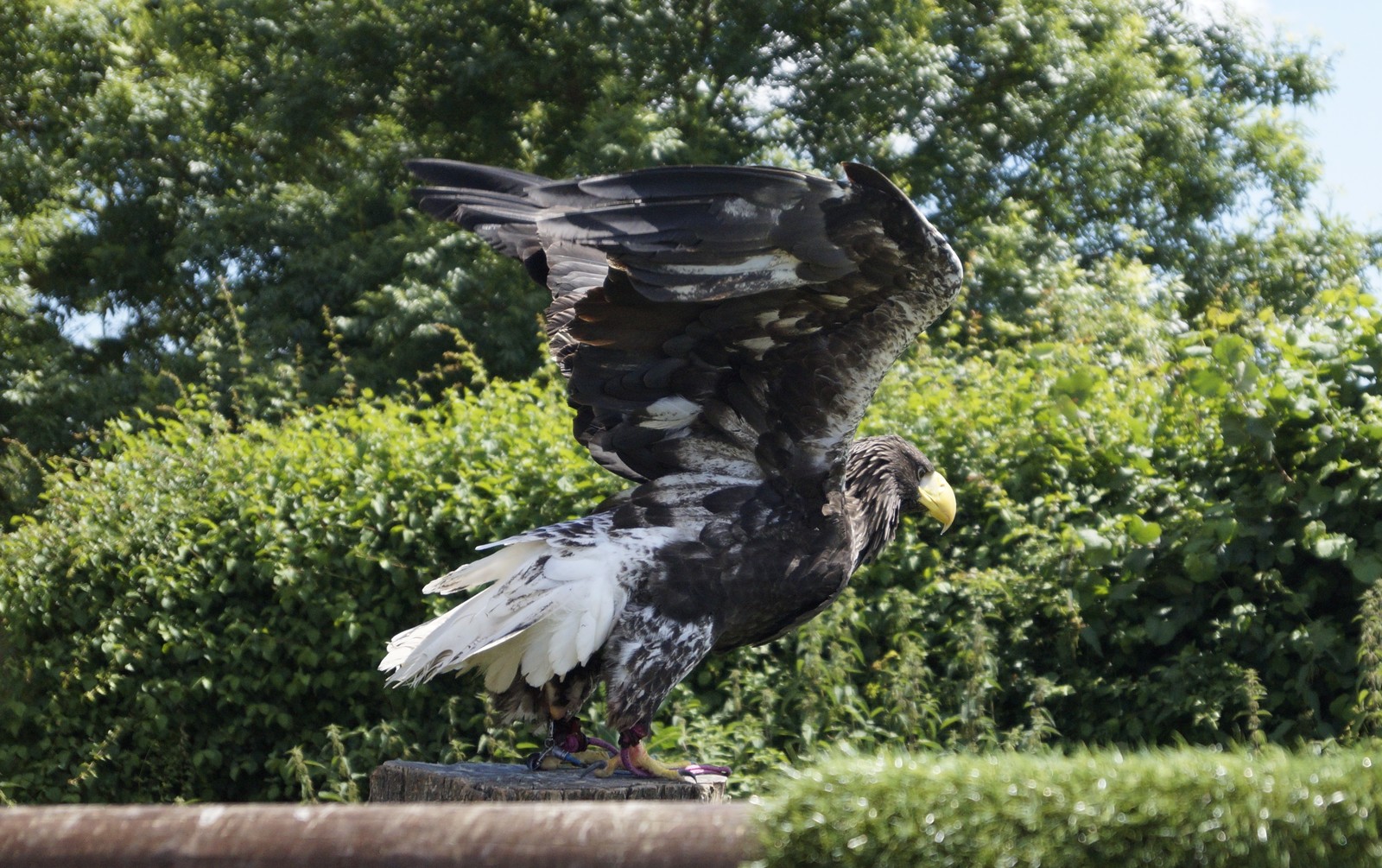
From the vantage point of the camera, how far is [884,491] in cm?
376

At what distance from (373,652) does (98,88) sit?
9.81 m

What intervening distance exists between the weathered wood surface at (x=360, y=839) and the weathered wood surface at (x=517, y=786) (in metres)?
1.42

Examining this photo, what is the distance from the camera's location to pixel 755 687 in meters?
4.75

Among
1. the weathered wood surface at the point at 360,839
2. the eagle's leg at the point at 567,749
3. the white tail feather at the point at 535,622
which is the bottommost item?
the eagle's leg at the point at 567,749

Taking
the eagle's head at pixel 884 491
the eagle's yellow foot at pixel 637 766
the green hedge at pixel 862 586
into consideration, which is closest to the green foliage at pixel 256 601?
the green hedge at pixel 862 586

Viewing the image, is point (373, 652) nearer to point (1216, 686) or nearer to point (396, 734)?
point (396, 734)

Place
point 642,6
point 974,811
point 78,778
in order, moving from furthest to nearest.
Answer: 1. point 642,6
2. point 78,778
3. point 974,811

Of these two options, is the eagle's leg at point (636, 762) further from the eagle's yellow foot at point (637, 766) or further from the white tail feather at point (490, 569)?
the white tail feather at point (490, 569)

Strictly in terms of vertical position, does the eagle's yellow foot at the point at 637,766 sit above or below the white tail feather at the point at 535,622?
below

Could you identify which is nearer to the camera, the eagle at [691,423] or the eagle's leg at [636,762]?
the eagle at [691,423]

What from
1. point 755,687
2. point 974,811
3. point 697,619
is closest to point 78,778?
point 755,687

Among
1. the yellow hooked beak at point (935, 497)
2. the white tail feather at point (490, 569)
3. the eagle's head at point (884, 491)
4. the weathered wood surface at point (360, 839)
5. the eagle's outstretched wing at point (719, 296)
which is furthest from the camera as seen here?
the yellow hooked beak at point (935, 497)

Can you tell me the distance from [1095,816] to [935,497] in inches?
87.1

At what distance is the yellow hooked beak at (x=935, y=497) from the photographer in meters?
3.85
